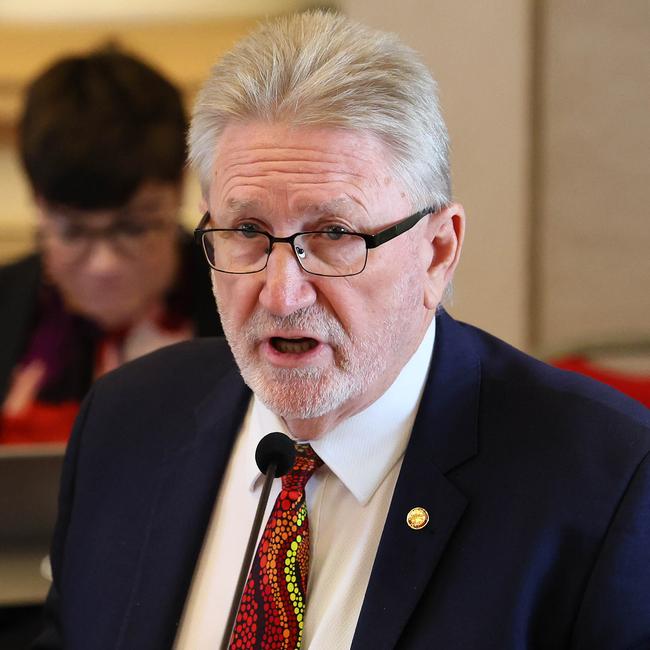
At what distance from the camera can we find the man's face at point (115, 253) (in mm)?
2627

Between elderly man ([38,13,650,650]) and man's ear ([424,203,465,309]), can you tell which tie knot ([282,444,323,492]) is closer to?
elderly man ([38,13,650,650])

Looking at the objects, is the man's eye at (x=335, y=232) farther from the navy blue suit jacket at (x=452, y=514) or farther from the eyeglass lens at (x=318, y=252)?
the navy blue suit jacket at (x=452, y=514)

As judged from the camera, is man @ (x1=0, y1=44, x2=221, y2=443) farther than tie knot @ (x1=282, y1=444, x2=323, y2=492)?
Yes

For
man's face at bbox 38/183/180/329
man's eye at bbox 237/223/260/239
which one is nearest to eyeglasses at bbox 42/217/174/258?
man's face at bbox 38/183/180/329

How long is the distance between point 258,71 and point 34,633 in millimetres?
1147

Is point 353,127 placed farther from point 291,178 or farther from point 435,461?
point 435,461

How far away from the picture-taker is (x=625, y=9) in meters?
2.88

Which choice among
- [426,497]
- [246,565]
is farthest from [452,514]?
[246,565]

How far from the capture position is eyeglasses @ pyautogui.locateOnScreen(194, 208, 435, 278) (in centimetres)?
126

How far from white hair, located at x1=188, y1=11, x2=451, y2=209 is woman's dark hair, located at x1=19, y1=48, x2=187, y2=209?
1262 mm

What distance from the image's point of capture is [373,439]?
136 cm

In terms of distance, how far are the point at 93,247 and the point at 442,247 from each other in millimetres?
1492

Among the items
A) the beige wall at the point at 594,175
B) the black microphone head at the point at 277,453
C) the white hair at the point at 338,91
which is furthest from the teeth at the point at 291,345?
the beige wall at the point at 594,175

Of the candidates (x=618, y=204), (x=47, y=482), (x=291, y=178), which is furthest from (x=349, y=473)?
(x=618, y=204)
